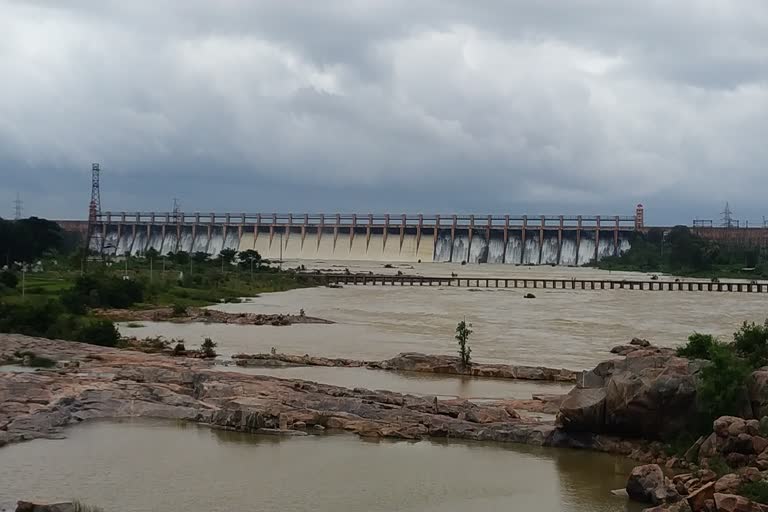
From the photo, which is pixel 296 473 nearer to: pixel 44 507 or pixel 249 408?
pixel 249 408

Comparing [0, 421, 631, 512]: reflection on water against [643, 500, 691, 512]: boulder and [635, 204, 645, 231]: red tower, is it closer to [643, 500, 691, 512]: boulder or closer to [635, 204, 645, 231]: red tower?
[643, 500, 691, 512]: boulder

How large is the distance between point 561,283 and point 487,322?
135 ft

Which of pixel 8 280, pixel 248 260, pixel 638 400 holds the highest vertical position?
pixel 248 260

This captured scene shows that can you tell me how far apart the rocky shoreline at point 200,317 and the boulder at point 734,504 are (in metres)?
32.5

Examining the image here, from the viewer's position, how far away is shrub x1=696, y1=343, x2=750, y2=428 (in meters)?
15.0

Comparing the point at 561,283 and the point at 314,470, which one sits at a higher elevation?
the point at 561,283

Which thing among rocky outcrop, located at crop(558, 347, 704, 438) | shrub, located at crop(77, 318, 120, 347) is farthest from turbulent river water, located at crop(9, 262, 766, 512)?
shrub, located at crop(77, 318, 120, 347)

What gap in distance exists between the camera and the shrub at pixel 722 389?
15.0 m

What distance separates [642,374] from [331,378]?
10.9m

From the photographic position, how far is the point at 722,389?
15.0 meters

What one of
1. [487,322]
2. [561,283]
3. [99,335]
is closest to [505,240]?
[561,283]

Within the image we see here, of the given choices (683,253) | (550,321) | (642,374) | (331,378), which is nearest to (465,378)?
(331,378)

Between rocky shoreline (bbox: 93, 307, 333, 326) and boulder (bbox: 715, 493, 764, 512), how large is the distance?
32470mm

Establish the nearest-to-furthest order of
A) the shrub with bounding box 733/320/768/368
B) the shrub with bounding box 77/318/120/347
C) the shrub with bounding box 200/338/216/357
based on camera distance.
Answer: the shrub with bounding box 733/320/768/368 → the shrub with bounding box 200/338/216/357 → the shrub with bounding box 77/318/120/347
